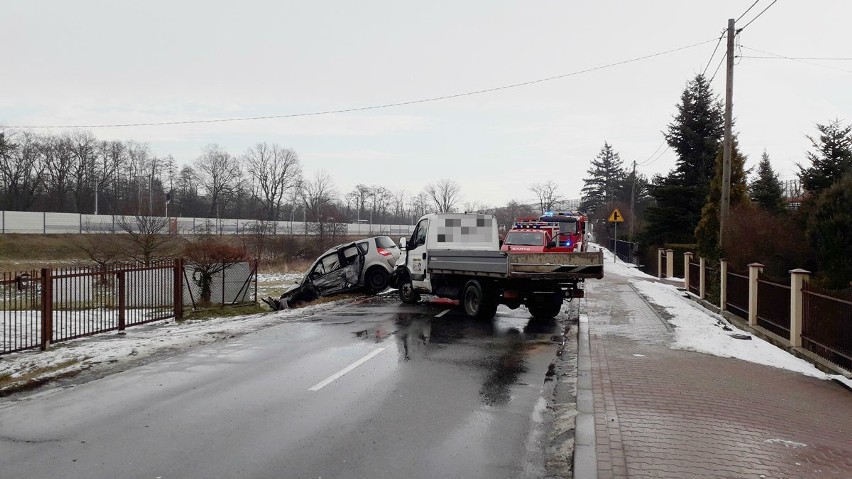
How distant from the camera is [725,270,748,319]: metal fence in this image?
14.1 metres

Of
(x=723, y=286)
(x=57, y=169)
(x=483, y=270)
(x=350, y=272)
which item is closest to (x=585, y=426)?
(x=483, y=270)

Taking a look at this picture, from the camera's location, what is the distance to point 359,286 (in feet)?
63.3

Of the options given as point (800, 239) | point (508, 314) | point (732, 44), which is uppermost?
point (732, 44)

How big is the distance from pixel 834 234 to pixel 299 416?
1295 cm

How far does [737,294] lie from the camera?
48.4 ft

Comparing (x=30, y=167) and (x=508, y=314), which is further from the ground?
(x=30, y=167)

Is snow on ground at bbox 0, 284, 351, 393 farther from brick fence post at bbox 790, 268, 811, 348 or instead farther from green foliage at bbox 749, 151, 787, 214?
green foliage at bbox 749, 151, 787, 214

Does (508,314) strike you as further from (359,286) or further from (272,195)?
(272,195)

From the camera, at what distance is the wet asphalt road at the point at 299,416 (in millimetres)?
4977

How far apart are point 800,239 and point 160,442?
16660mm

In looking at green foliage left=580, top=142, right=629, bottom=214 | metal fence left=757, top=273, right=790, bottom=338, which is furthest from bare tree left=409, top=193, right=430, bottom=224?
metal fence left=757, top=273, right=790, bottom=338

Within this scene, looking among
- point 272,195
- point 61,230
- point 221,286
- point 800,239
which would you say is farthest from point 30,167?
point 800,239

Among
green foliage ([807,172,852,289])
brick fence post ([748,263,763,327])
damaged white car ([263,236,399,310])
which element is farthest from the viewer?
damaged white car ([263,236,399,310])

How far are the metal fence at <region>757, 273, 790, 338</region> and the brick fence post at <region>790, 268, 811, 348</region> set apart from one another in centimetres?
60
